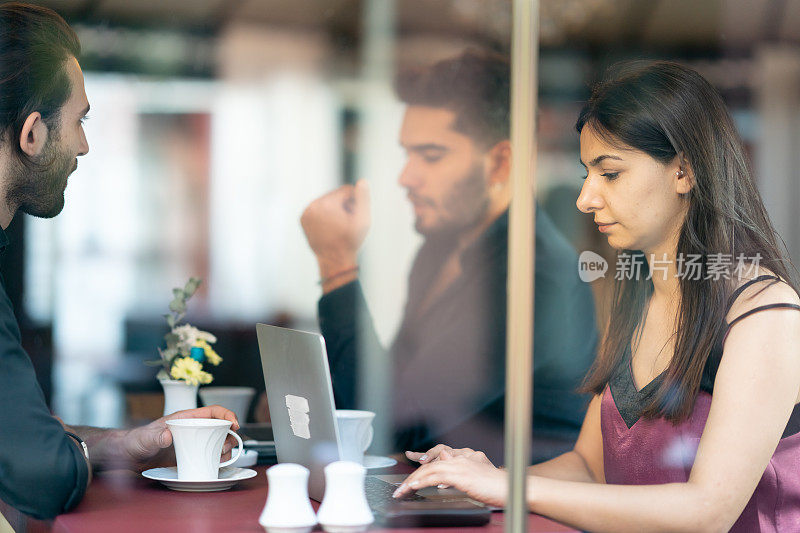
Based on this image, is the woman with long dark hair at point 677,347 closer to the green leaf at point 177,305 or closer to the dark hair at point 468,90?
the green leaf at point 177,305

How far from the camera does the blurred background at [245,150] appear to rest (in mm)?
4234

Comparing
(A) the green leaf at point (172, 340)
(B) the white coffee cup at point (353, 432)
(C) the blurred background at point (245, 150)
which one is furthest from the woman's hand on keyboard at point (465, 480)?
(C) the blurred background at point (245, 150)

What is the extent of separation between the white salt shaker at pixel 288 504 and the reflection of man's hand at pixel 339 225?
9.25 feet

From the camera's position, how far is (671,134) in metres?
2.38

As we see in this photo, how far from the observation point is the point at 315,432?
2014mm

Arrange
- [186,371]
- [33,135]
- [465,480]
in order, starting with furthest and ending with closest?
[186,371] < [33,135] < [465,480]

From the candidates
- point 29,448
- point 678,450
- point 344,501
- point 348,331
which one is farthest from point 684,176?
point 348,331

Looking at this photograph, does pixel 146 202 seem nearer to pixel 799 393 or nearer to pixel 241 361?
pixel 241 361

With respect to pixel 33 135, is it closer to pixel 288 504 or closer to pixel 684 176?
pixel 288 504

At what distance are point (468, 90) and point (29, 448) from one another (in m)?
3.05

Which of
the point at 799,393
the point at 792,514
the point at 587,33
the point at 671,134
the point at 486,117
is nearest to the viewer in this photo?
the point at 799,393

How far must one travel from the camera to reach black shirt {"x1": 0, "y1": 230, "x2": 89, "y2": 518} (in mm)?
1975

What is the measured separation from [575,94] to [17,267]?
2.74 metres

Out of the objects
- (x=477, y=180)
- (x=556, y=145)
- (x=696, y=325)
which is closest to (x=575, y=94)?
(x=556, y=145)
